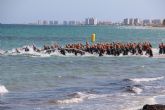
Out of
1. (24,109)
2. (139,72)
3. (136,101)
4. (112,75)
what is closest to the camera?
(24,109)

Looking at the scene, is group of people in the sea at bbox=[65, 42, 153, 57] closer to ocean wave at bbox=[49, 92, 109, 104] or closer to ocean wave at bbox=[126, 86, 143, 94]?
ocean wave at bbox=[126, 86, 143, 94]

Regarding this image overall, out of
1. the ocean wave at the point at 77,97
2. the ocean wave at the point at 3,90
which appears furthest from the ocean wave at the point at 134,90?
the ocean wave at the point at 3,90

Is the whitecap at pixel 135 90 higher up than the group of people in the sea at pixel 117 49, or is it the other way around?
the group of people in the sea at pixel 117 49

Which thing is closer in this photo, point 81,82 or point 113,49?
point 81,82

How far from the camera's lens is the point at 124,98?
22.0m

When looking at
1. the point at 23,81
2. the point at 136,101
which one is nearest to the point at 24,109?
the point at 136,101

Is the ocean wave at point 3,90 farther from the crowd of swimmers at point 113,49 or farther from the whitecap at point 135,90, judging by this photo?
the crowd of swimmers at point 113,49

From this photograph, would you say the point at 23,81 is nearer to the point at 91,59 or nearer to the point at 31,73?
the point at 31,73

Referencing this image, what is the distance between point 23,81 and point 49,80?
62.3 inches

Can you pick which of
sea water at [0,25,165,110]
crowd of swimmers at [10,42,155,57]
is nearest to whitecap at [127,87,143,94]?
sea water at [0,25,165,110]

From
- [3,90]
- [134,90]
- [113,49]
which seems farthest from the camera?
[113,49]

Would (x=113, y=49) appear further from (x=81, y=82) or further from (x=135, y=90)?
(x=135, y=90)

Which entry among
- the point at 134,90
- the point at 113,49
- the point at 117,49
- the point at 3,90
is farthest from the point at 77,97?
the point at 117,49

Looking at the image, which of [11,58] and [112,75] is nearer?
[112,75]
